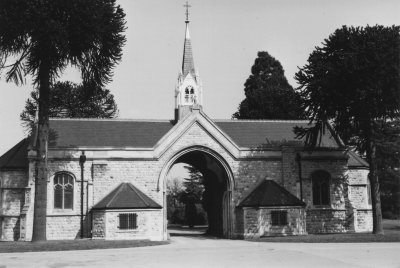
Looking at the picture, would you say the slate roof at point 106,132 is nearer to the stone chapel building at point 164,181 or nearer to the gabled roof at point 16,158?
the stone chapel building at point 164,181

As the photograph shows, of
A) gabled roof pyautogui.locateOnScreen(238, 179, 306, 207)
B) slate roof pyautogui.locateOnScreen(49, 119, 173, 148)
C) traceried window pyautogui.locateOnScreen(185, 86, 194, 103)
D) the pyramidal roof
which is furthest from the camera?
the pyramidal roof

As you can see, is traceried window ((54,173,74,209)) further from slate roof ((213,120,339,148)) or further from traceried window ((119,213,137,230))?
slate roof ((213,120,339,148))

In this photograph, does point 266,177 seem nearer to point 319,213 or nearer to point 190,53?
point 319,213

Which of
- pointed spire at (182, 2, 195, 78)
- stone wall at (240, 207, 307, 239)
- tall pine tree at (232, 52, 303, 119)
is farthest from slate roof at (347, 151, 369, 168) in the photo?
tall pine tree at (232, 52, 303, 119)

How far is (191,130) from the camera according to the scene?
112ft

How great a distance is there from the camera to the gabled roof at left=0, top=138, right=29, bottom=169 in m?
33.1

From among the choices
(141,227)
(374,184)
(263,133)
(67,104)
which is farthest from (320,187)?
(67,104)

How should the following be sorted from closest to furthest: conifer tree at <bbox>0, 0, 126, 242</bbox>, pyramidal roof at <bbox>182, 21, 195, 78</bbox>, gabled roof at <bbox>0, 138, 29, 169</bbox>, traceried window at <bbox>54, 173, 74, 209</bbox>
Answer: conifer tree at <bbox>0, 0, 126, 242</bbox> → traceried window at <bbox>54, 173, 74, 209</bbox> → gabled roof at <bbox>0, 138, 29, 169</bbox> → pyramidal roof at <bbox>182, 21, 195, 78</bbox>

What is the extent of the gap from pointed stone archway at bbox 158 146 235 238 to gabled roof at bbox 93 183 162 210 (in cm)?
154

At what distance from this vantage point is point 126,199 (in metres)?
31.8

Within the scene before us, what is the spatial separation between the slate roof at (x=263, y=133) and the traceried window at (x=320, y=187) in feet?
8.03

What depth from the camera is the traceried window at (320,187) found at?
35.3 metres

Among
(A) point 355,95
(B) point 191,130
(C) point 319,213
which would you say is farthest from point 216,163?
(A) point 355,95

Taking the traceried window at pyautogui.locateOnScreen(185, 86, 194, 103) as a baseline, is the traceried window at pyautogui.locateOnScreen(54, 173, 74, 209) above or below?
below
